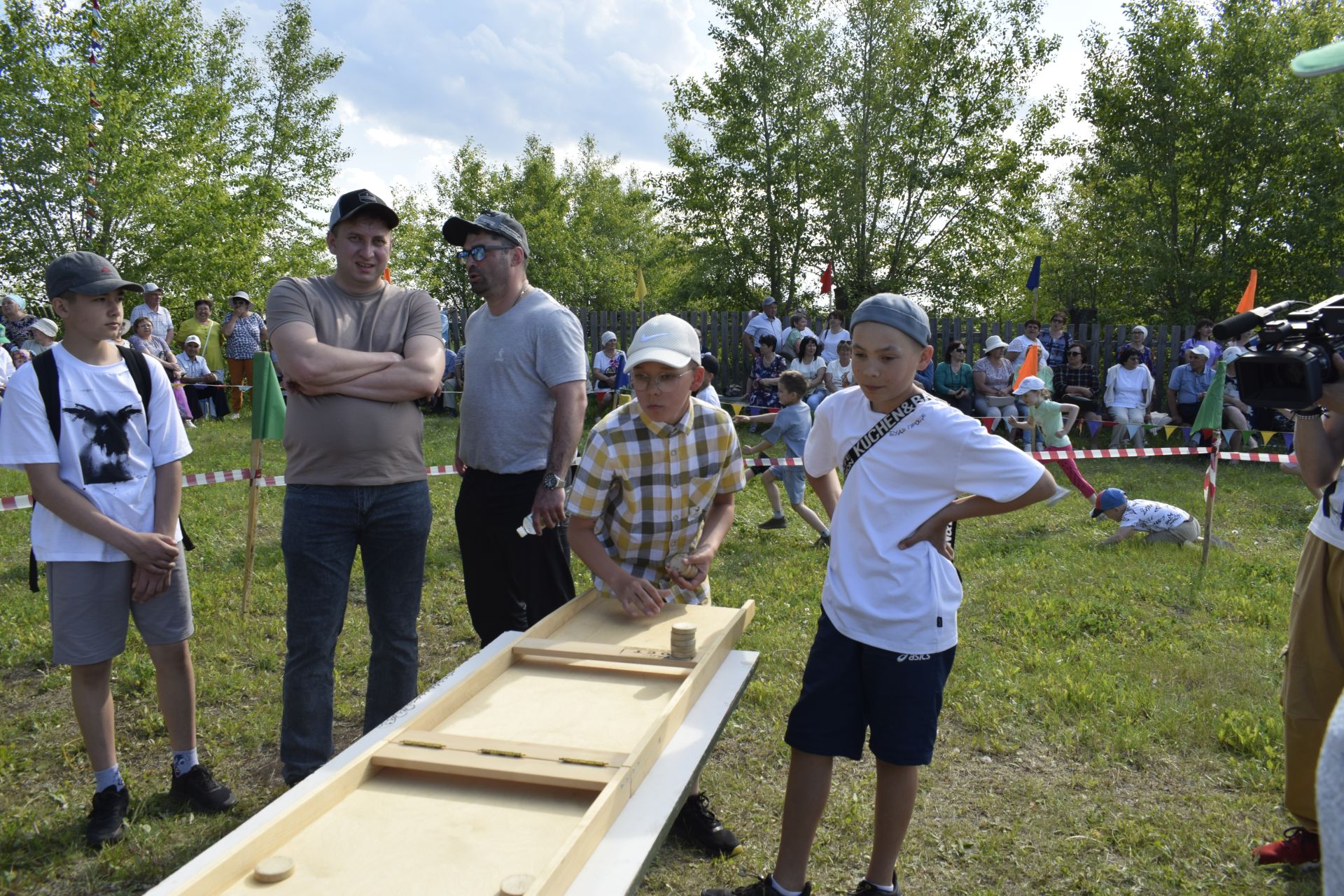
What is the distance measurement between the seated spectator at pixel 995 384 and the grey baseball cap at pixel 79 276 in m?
→ 13.3

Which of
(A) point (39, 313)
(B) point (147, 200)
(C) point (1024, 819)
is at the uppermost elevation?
(B) point (147, 200)

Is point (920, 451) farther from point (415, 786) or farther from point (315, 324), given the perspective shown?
point (315, 324)

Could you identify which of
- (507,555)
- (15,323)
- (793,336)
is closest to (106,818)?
(507,555)

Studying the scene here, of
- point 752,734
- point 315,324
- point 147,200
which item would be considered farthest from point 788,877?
point 147,200

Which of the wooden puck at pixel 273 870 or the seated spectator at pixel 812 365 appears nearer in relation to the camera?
the wooden puck at pixel 273 870

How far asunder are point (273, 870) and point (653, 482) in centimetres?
186

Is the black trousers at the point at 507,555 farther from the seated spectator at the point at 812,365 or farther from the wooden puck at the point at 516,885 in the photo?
the seated spectator at the point at 812,365

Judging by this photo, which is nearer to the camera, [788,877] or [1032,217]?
[788,877]

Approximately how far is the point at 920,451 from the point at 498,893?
1727mm

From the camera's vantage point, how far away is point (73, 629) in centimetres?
334

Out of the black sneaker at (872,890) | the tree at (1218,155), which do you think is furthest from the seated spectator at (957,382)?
the black sneaker at (872,890)

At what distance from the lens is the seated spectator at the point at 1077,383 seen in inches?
612

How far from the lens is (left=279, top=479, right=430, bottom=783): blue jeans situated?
349cm

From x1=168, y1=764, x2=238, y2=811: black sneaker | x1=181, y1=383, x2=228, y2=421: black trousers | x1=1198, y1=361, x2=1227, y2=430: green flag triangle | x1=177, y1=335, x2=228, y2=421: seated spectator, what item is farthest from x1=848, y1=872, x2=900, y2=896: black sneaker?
x1=181, y1=383, x2=228, y2=421: black trousers
